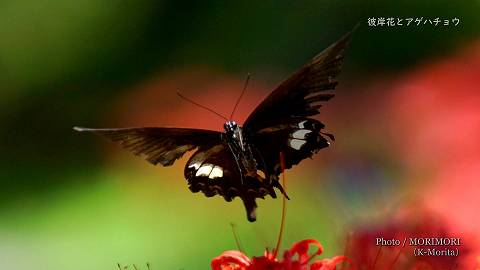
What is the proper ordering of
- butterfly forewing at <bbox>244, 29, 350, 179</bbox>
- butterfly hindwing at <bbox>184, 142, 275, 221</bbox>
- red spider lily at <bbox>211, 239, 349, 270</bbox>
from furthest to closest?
butterfly hindwing at <bbox>184, 142, 275, 221</bbox> → butterfly forewing at <bbox>244, 29, 350, 179</bbox> → red spider lily at <bbox>211, 239, 349, 270</bbox>

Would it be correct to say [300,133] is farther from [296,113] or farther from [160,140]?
[160,140]

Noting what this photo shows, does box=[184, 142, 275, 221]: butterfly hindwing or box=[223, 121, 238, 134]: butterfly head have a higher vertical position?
box=[223, 121, 238, 134]: butterfly head

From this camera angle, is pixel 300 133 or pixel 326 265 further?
pixel 300 133

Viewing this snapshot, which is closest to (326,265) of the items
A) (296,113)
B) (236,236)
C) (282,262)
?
(282,262)

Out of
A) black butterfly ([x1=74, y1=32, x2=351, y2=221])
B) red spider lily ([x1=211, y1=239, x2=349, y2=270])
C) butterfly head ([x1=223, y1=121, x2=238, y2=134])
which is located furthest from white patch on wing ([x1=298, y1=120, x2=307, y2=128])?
red spider lily ([x1=211, y1=239, x2=349, y2=270])

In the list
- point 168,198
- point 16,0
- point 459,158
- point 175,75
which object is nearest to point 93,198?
point 168,198

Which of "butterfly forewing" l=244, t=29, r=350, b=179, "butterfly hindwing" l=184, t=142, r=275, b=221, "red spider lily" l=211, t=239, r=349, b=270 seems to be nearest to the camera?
"red spider lily" l=211, t=239, r=349, b=270

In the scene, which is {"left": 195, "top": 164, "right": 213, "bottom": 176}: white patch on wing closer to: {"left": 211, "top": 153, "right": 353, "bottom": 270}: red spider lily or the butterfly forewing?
the butterfly forewing
